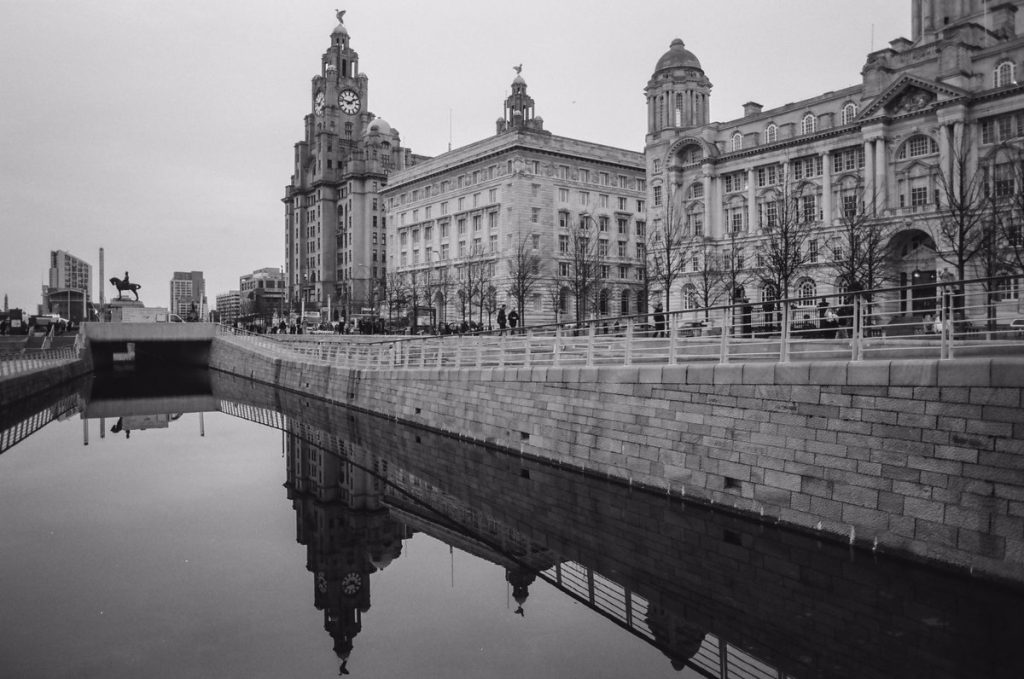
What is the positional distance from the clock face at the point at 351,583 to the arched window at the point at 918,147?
194ft

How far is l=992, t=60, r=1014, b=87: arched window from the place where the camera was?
179ft

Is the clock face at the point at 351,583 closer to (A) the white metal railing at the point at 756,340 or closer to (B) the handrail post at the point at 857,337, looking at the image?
(A) the white metal railing at the point at 756,340

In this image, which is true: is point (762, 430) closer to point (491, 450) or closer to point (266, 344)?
point (491, 450)

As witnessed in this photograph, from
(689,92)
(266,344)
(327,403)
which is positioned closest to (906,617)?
(327,403)

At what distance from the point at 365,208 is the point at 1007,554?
5151 inches

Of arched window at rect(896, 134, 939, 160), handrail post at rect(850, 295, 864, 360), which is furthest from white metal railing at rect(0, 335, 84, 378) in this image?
arched window at rect(896, 134, 939, 160)

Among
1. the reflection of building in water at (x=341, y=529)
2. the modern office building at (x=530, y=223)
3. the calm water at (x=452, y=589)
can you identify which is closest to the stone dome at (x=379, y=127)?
the modern office building at (x=530, y=223)

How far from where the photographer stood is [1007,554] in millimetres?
9844

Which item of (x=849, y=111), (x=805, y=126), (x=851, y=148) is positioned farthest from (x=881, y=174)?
(x=805, y=126)

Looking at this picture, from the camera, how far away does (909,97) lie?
57375mm

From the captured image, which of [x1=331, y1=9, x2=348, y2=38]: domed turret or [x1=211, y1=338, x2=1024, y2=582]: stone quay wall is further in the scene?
[x1=331, y1=9, x2=348, y2=38]: domed turret

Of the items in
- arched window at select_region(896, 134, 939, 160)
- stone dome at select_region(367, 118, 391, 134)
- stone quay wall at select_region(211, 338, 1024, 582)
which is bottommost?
stone quay wall at select_region(211, 338, 1024, 582)

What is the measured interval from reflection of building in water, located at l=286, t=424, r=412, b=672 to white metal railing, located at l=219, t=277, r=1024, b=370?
16.6ft

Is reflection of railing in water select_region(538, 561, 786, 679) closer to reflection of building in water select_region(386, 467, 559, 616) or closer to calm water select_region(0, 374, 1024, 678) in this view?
calm water select_region(0, 374, 1024, 678)
